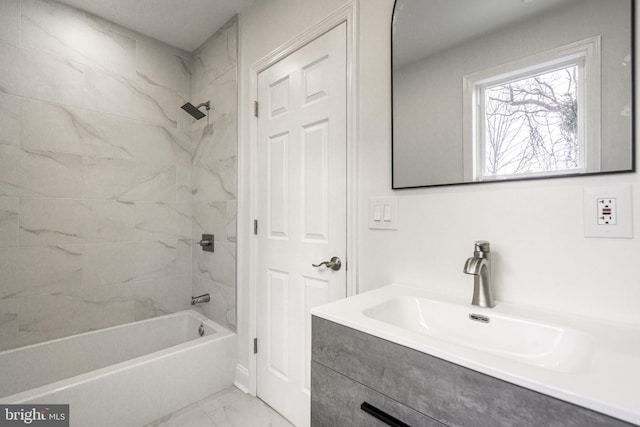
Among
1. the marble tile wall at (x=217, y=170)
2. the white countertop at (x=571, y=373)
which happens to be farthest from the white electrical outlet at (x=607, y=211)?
the marble tile wall at (x=217, y=170)

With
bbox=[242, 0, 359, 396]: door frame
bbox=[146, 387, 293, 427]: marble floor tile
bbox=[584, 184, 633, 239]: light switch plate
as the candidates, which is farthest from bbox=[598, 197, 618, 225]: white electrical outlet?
bbox=[146, 387, 293, 427]: marble floor tile

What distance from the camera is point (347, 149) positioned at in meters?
1.42

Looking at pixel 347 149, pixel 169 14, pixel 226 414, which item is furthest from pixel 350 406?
pixel 169 14

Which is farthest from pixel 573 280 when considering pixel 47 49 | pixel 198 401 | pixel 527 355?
pixel 47 49

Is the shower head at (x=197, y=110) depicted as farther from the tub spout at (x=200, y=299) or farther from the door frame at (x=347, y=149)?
the tub spout at (x=200, y=299)

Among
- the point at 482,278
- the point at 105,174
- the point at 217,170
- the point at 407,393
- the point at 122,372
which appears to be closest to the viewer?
the point at 407,393

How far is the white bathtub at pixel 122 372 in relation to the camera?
148 centimetres

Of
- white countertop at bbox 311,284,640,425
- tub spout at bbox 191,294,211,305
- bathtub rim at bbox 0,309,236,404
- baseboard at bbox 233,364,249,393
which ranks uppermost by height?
white countertop at bbox 311,284,640,425

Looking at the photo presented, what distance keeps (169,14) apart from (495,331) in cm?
265

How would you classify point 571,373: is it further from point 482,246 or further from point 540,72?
point 540,72

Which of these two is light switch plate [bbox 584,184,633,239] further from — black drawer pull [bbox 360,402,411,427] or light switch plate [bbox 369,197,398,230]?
black drawer pull [bbox 360,402,411,427]

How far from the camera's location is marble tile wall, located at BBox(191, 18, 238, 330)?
2129 mm

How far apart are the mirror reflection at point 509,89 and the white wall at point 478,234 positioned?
0.18 ft

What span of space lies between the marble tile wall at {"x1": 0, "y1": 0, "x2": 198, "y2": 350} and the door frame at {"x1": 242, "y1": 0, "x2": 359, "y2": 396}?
0.24m
